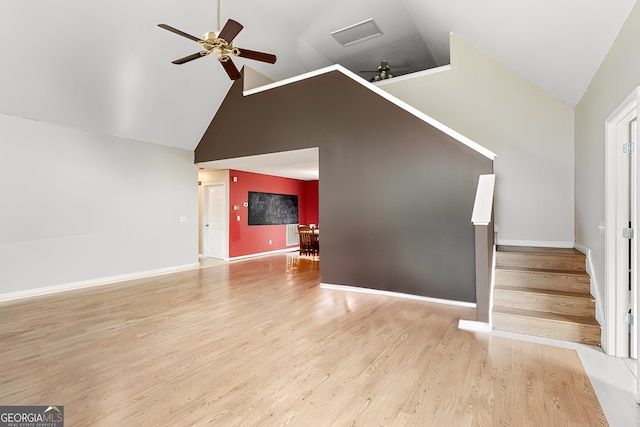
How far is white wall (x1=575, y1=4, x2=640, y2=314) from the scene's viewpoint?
220 cm

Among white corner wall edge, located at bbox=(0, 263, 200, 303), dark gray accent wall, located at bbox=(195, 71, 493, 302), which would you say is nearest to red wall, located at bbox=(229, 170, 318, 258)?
white corner wall edge, located at bbox=(0, 263, 200, 303)

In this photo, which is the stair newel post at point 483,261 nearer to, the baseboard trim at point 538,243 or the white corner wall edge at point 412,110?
the white corner wall edge at point 412,110

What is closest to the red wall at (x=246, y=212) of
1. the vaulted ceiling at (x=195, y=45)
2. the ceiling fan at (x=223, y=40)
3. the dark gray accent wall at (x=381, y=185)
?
the vaulted ceiling at (x=195, y=45)

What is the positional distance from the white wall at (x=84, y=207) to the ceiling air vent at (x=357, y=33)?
13.2ft

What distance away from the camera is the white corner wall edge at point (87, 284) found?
14.8 ft

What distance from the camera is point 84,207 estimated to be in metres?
5.23

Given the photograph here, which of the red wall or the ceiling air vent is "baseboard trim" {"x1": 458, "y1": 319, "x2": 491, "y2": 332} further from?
the red wall

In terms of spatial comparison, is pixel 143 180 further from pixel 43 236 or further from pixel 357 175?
pixel 357 175

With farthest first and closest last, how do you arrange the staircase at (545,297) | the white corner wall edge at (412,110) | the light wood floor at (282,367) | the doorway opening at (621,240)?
1. the white corner wall edge at (412,110)
2. the staircase at (545,297)
3. the doorway opening at (621,240)
4. the light wood floor at (282,367)

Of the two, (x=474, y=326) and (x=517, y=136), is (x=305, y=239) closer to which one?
(x=517, y=136)

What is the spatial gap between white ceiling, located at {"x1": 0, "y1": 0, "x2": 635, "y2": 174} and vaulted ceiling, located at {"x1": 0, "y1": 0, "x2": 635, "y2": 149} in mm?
14

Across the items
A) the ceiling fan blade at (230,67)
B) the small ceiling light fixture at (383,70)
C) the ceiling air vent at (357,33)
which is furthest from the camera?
the small ceiling light fixture at (383,70)

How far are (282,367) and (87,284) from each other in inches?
181

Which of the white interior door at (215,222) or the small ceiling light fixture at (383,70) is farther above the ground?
the small ceiling light fixture at (383,70)
